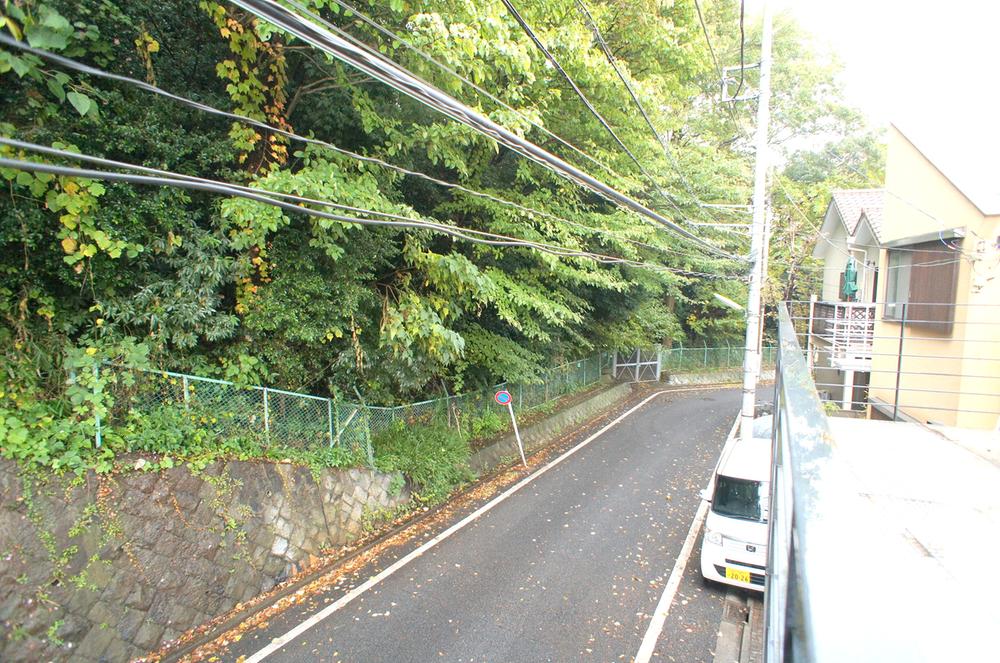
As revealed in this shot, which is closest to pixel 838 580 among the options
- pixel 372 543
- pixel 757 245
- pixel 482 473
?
pixel 372 543

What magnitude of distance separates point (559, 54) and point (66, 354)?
8.15 m

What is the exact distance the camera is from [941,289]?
7.64 m

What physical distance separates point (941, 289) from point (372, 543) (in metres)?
9.55

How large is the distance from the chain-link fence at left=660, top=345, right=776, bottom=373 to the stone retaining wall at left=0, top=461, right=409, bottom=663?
2209cm

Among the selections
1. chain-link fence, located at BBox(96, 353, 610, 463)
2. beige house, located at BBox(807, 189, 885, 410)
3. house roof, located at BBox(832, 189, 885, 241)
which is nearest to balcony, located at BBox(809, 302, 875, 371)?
beige house, located at BBox(807, 189, 885, 410)

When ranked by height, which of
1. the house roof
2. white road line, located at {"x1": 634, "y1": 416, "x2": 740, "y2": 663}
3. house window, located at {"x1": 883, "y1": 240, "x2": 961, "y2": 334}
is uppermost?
the house roof

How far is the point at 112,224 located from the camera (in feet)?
18.9

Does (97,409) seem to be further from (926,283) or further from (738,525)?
(926,283)

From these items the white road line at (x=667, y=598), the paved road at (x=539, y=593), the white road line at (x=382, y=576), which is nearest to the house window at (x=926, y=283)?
the white road line at (x=667, y=598)

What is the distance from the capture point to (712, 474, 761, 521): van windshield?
729 cm

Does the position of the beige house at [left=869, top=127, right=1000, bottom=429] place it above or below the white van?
above

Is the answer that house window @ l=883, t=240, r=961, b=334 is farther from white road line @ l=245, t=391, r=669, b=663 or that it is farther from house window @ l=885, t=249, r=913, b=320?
white road line @ l=245, t=391, r=669, b=663

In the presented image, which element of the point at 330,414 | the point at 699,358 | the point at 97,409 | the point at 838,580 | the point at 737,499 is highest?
the point at 838,580

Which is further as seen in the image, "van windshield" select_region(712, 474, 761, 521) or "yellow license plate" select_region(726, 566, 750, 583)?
"van windshield" select_region(712, 474, 761, 521)
